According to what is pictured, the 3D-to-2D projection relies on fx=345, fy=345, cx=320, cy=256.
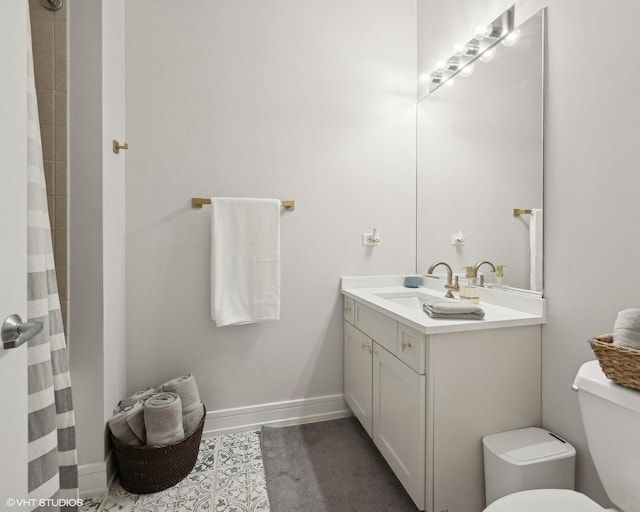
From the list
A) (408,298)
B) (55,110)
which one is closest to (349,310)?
(408,298)

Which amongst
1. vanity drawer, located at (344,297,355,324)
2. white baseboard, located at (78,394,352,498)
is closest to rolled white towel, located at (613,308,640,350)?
vanity drawer, located at (344,297,355,324)

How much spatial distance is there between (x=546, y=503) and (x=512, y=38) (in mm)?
1718

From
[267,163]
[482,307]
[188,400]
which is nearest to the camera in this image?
[482,307]

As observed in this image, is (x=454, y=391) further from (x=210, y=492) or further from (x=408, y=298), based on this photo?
(x=210, y=492)

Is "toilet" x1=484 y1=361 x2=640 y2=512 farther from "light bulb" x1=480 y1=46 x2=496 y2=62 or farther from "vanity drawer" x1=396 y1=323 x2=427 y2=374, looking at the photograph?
"light bulb" x1=480 y1=46 x2=496 y2=62

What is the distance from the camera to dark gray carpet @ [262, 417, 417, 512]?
1.41 meters

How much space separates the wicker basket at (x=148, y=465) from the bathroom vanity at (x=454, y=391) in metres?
0.93

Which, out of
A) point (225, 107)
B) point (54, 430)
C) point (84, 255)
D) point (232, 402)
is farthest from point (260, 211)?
point (54, 430)

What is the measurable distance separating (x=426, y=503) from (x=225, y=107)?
2.04 meters

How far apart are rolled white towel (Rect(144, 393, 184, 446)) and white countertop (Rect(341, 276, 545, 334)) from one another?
101cm

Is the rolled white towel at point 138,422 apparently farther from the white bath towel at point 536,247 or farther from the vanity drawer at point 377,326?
the white bath towel at point 536,247

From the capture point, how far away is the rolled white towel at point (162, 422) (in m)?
1.48

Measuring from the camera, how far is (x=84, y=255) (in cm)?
143

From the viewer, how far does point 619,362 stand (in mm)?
848
